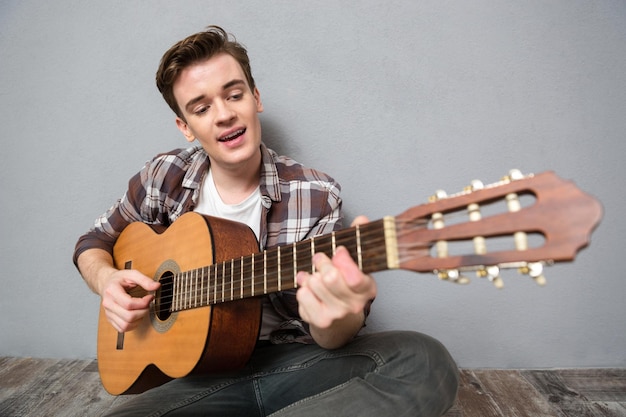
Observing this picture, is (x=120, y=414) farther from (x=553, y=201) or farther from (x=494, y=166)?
(x=494, y=166)

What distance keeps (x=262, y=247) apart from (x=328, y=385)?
0.43 meters

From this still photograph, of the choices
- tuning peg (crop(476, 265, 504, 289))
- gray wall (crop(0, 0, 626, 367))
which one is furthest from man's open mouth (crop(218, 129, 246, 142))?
tuning peg (crop(476, 265, 504, 289))

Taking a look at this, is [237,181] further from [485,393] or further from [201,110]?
[485,393]

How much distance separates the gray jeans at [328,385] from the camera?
0.93 meters

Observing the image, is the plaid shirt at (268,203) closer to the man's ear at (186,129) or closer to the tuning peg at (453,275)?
the man's ear at (186,129)

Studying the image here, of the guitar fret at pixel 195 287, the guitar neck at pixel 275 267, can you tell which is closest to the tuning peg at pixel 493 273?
the guitar neck at pixel 275 267

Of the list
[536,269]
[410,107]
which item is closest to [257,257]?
[536,269]

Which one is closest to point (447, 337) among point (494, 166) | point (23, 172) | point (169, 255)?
point (494, 166)

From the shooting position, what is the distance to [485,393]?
4.77ft

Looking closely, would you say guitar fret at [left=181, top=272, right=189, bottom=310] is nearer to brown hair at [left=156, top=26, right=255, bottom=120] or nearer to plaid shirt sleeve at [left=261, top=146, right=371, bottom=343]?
plaid shirt sleeve at [left=261, top=146, right=371, bottom=343]

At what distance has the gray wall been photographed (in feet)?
4.73

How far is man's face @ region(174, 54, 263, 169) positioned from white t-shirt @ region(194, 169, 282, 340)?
13 cm

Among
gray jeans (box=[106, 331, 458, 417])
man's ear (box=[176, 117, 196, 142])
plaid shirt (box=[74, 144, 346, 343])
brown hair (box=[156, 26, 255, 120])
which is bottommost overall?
gray jeans (box=[106, 331, 458, 417])

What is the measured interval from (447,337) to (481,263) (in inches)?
44.0
